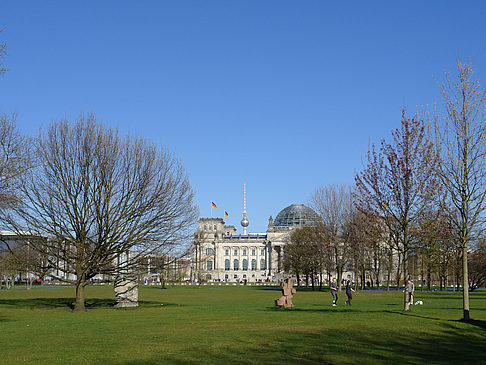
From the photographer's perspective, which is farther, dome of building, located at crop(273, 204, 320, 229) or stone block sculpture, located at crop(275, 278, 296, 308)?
dome of building, located at crop(273, 204, 320, 229)

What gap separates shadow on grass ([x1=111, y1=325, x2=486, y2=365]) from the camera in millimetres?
15891

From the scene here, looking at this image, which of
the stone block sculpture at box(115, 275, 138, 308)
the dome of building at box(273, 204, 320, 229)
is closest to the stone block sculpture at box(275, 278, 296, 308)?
the stone block sculpture at box(115, 275, 138, 308)

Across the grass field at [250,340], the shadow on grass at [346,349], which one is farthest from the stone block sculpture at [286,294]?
the shadow on grass at [346,349]

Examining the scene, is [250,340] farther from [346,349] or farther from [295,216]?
[295,216]

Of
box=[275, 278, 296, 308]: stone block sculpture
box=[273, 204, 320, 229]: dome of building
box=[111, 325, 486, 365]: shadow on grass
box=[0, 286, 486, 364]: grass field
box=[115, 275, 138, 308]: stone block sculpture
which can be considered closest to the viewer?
box=[111, 325, 486, 365]: shadow on grass

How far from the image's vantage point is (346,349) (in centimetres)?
1778

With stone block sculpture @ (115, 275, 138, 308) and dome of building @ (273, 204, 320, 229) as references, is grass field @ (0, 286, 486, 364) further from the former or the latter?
dome of building @ (273, 204, 320, 229)

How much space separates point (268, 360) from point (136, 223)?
23.1 m

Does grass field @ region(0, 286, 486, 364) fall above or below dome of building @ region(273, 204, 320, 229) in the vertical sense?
below

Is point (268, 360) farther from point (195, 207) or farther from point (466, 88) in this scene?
point (195, 207)

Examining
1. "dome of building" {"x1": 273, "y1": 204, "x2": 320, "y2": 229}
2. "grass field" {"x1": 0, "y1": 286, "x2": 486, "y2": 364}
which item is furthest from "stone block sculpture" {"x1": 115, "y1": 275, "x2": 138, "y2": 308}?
"dome of building" {"x1": 273, "y1": 204, "x2": 320, "y2": 229}

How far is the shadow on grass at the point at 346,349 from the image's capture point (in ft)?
52.1

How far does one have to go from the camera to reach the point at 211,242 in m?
200

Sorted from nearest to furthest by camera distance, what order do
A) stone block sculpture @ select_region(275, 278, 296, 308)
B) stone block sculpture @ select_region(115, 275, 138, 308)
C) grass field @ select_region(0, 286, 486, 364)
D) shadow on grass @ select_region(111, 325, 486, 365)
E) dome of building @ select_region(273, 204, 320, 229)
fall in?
shadow on grass @ select_region(111, 325, 486, 365) < grass field @ select_region(0, 286, 486, 364) < stone block sculpture @ select_region(275, 278, 296, 308) < stone block sculpture @ select_region(115, 275, 138, 308) < dome of building @ select_region(273, 204, 320, 229)
